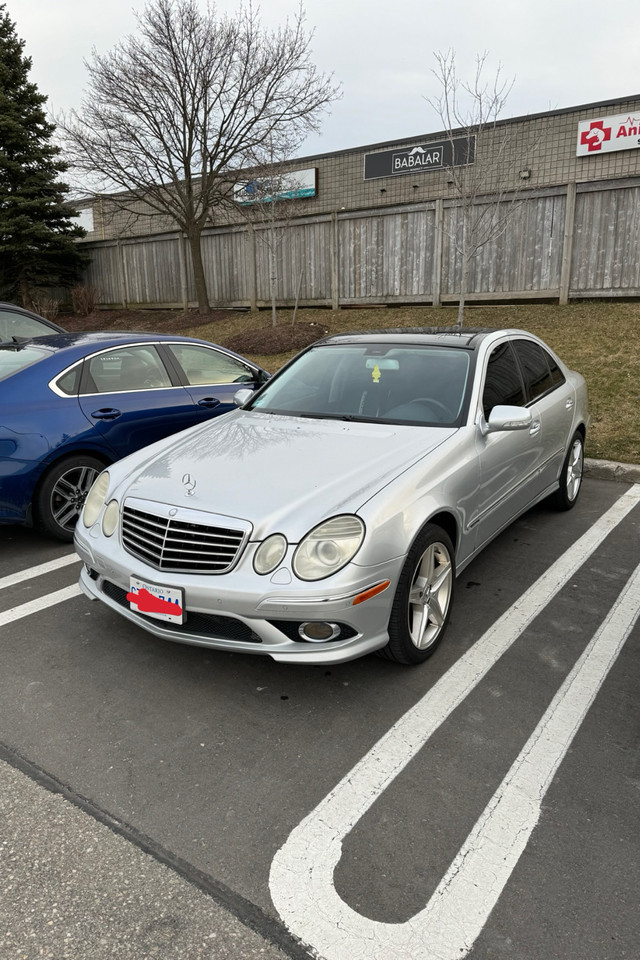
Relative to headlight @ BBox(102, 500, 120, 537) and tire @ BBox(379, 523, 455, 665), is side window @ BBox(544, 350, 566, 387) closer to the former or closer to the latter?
tire @ BBox(379, 523, 455, 665)

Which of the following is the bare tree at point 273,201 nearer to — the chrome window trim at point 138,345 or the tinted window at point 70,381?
the chrome window trim at point 138,345

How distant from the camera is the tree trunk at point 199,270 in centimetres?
1772

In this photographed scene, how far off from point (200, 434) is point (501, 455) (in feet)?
5.95

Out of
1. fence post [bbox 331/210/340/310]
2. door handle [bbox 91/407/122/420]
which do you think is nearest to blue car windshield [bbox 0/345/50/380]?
door handle [bbox 91/407/122/420]

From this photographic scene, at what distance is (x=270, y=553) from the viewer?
2850 millimetres

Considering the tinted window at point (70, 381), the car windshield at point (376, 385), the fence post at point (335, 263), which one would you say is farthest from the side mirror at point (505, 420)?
the fence post at point (335, 263)

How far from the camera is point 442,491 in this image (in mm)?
3350

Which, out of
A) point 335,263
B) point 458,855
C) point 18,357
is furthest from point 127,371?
point 335,263

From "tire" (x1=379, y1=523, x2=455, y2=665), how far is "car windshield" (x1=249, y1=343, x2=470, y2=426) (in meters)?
0.85

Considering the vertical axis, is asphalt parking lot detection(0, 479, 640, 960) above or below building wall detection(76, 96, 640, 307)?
below

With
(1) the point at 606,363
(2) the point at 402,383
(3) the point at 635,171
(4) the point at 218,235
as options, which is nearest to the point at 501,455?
(2) the point at 402,383

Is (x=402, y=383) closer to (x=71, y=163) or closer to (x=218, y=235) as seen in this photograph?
(x=218, y=235)

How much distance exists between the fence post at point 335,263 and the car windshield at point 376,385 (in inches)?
453

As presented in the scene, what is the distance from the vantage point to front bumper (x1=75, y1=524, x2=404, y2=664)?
9.07 ft
